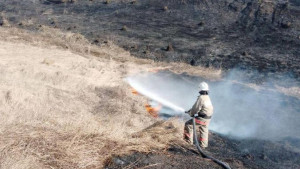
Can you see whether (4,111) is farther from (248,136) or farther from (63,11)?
(63,11)

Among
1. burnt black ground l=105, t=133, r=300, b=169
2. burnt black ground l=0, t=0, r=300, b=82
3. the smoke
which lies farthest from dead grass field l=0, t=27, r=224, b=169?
burnt black ground l=0, t=0, r=300, b=82

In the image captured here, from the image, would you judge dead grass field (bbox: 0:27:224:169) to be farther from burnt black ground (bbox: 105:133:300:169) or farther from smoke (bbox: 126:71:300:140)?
smoke (bbox: 126:71:300:140)

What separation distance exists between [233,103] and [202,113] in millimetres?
6727

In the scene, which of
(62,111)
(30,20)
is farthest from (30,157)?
(30,20)

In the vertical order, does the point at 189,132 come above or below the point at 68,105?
above

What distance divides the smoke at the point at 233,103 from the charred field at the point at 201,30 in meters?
0.54

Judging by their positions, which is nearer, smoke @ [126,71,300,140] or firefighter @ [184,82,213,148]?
firefighter @ [184,82,213,148]

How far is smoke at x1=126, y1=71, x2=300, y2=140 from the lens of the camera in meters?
12.2

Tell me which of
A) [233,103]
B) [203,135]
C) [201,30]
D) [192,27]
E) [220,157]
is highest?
[192,27]

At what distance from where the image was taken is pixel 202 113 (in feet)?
27.6

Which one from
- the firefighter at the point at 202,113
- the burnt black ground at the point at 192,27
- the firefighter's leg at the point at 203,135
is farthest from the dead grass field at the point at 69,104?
the burnt black ground at the point at 192,27

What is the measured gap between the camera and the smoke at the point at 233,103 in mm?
12219

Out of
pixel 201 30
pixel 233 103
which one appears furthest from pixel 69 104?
pixel 201 30

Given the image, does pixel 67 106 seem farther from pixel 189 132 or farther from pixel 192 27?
pixel 192 27
